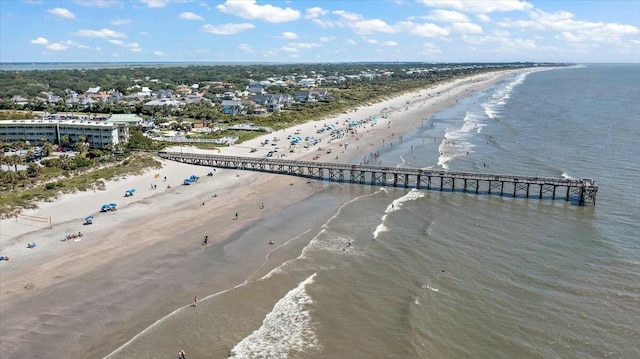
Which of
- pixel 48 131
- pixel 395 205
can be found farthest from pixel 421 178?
pixel 48 131

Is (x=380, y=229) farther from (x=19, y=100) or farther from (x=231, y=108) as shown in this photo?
(x=19, y=100)

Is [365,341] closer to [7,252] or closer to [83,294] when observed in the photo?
[83,294]

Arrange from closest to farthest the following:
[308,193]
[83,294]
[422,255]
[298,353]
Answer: [298,353]
[83,294]
[422,255]
[308,193]

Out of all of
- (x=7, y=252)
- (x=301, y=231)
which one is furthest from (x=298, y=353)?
(x=7, y=252)

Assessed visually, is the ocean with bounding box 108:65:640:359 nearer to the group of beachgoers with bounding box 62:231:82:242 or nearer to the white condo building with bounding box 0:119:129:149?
the group of beachgoers with bounding box 62:231:82:242

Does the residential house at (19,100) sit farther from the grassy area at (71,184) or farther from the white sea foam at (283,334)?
the white sea foam at (283,334)
